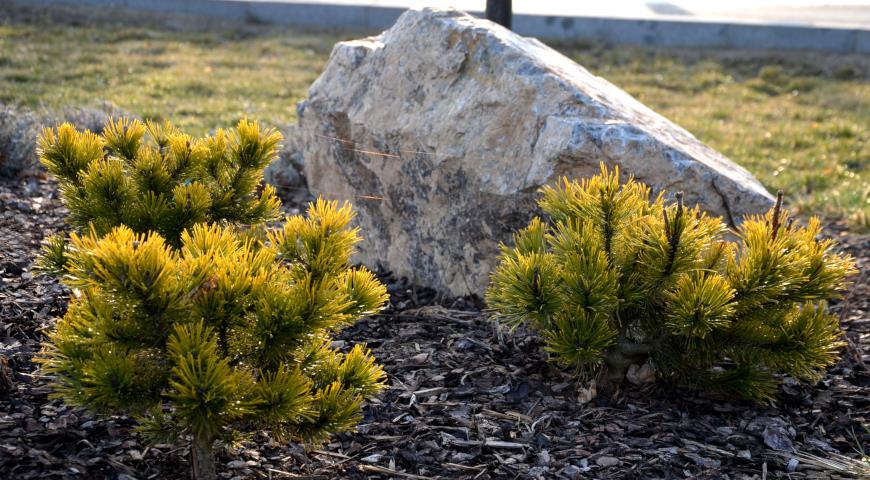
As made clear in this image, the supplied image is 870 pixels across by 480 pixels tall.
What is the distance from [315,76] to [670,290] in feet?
24.8

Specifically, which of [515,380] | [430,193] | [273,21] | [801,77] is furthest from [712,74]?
[515,380]

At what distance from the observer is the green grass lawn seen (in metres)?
7.54

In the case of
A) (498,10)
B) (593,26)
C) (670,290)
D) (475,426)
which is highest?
(498,10)

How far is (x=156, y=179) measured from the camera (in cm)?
298

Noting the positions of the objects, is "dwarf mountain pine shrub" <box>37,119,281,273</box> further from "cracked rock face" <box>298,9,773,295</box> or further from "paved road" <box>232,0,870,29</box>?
"paved road" <box>232,0,870,29</box>

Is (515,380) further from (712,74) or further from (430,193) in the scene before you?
(712,74)

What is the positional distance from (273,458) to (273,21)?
38.1ft

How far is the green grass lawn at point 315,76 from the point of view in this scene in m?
7.54

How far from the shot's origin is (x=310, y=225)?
241 cm

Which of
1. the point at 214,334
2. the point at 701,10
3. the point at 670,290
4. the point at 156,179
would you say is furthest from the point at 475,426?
the point at 701,10

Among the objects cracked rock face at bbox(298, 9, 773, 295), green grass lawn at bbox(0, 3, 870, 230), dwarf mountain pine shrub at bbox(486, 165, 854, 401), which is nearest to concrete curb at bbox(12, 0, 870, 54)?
green grass lawn at bbox(0, 3, 870, 230)

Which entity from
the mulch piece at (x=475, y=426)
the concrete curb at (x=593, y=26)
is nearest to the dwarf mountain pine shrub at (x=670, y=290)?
the mulch piece at (x=475, y=426)

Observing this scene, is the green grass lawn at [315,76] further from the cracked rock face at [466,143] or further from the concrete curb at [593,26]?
the cracked rock face at [466,143]

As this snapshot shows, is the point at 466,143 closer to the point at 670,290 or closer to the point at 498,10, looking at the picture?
the point at 670,290
